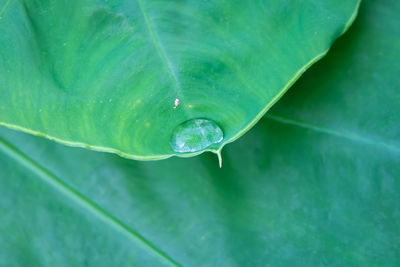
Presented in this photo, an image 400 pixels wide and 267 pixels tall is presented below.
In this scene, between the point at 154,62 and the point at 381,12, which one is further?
the point at 381,12

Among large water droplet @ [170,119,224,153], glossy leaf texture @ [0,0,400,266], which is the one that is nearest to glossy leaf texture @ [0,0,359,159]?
large water droplet @ [170,119,224,153]

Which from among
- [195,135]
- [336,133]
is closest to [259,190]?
[336,133]

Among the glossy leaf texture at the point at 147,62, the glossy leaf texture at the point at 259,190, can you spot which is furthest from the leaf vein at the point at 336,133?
the glossy leaf texture at the point at 147,62

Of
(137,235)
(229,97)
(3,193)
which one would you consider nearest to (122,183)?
(137,235)

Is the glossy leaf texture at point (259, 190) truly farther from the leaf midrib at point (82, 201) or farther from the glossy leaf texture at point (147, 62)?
the glossy leaf texture at point (147, 62)

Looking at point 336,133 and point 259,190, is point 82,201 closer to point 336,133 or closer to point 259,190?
point 259,190

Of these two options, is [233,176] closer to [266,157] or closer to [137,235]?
[266,157]

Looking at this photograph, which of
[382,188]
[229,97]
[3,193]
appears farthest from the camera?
[3,193]
